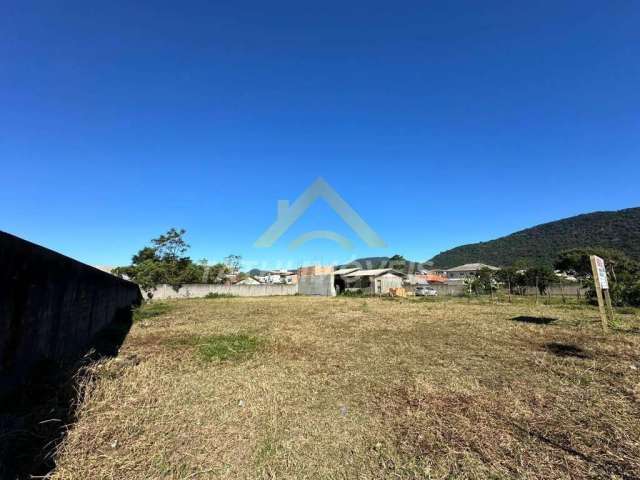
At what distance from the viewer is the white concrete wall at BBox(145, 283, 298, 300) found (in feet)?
88.7

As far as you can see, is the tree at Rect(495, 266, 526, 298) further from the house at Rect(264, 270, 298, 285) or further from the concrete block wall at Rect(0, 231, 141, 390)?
the concrete block wall at Rect(0, 231, 141, 390)

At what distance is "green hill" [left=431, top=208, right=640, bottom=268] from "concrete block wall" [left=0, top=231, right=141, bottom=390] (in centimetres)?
6136

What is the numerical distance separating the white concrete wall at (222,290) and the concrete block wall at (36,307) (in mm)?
22612

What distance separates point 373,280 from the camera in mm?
36000

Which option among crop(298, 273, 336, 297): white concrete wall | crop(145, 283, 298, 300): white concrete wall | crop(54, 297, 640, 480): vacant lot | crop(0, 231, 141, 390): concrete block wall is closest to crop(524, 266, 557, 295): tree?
crop(298, 273, 336, 297): white concrete wall

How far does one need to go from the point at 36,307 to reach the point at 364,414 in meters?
3.64

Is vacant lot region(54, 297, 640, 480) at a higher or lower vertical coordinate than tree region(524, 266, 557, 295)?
lower

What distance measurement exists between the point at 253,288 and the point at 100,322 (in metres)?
25.3

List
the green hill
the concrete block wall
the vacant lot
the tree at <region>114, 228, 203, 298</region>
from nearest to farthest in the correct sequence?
the vacant lot, the concrete block wall, the tree at <region>114, 228, 203, 298</region>, the green hill

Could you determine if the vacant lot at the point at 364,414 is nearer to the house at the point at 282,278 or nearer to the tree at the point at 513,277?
the tree at the point at 513,277

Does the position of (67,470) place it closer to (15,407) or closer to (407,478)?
(15,407)

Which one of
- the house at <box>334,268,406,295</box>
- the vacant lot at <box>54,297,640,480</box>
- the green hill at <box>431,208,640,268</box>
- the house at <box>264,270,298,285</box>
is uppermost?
the green hill at <box>431,208,640,268</box>

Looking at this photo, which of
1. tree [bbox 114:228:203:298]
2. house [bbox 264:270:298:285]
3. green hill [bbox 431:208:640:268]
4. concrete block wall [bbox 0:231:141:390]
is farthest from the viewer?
house [bbox 264:270:298:285]

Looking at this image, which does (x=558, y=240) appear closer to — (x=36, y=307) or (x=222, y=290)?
(x=222, y=290)
